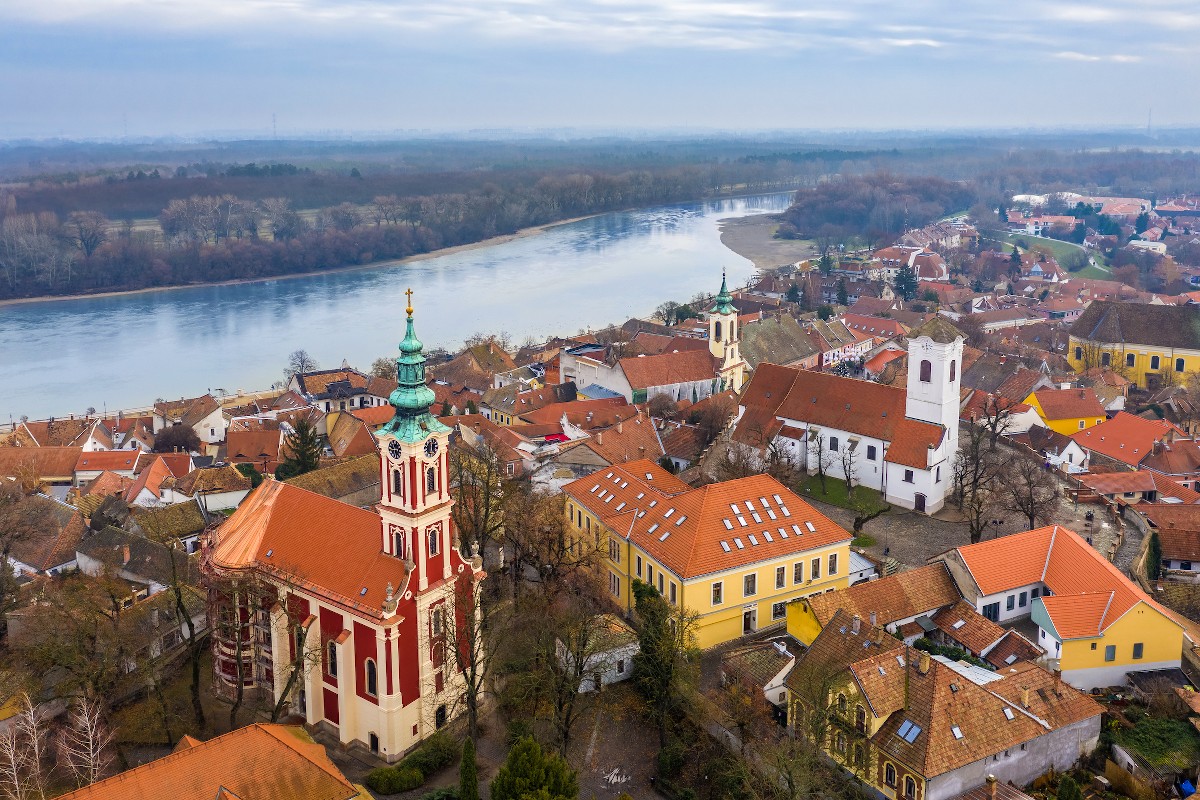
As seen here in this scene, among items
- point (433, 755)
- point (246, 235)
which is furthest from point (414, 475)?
point (246, 235)

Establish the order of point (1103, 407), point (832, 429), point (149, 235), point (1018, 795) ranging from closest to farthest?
point (1018, 795)
point (832, 429)
point (1103, 407)
point (149, 235)

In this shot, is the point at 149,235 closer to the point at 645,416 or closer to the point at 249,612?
the point at 645,416

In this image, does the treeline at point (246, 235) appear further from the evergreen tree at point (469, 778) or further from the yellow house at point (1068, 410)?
the evergreen tree at point (469, 778)

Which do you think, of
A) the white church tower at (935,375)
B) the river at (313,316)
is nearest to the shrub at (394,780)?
the white church tower at (935,375)

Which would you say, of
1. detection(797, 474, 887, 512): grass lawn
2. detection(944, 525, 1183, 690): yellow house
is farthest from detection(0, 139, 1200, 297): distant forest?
detection(944, 525, 1183, 690): yellow house

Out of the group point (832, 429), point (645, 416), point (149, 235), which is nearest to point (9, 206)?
point (149, 235)

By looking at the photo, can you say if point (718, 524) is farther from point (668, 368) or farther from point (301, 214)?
point (301, 214)
